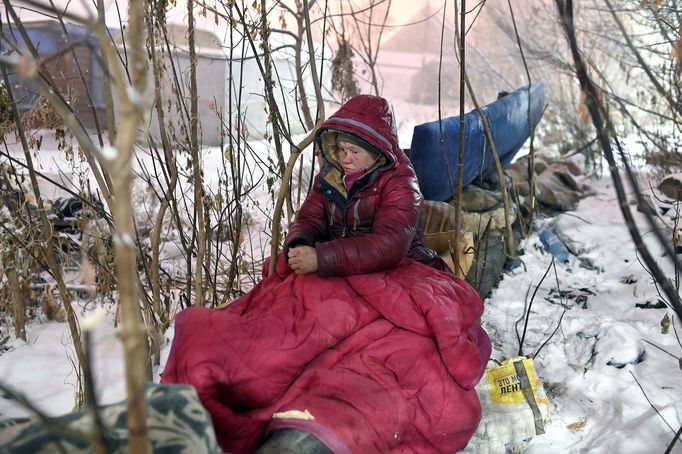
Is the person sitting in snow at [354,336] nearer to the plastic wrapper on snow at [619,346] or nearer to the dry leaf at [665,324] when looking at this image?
the plastic wrapper on snow at [619,346]

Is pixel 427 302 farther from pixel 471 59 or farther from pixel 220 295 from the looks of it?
pixel 471 59

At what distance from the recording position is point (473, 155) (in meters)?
4.21

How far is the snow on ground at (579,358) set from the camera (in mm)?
2270

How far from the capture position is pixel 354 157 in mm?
2248

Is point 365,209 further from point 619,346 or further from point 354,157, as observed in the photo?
point 619,346

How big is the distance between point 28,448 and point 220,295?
7.64 feet

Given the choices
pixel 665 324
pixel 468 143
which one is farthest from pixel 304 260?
pixel 468 143

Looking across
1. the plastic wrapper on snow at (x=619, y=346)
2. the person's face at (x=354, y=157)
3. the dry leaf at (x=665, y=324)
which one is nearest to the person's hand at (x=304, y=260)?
the person's face at (x=354, y=157)

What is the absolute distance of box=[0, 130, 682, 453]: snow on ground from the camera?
227cm

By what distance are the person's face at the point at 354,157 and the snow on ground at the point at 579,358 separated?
104 cm

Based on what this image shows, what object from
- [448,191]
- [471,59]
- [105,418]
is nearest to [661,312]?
[448,191]

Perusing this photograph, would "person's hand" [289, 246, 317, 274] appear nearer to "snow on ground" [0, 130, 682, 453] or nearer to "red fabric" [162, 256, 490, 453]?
"red fabric" [162, 256, 490, 453]

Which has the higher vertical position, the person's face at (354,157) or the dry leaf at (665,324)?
the person's face at (354,157)

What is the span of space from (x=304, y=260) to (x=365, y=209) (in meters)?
Answer: 0.36
